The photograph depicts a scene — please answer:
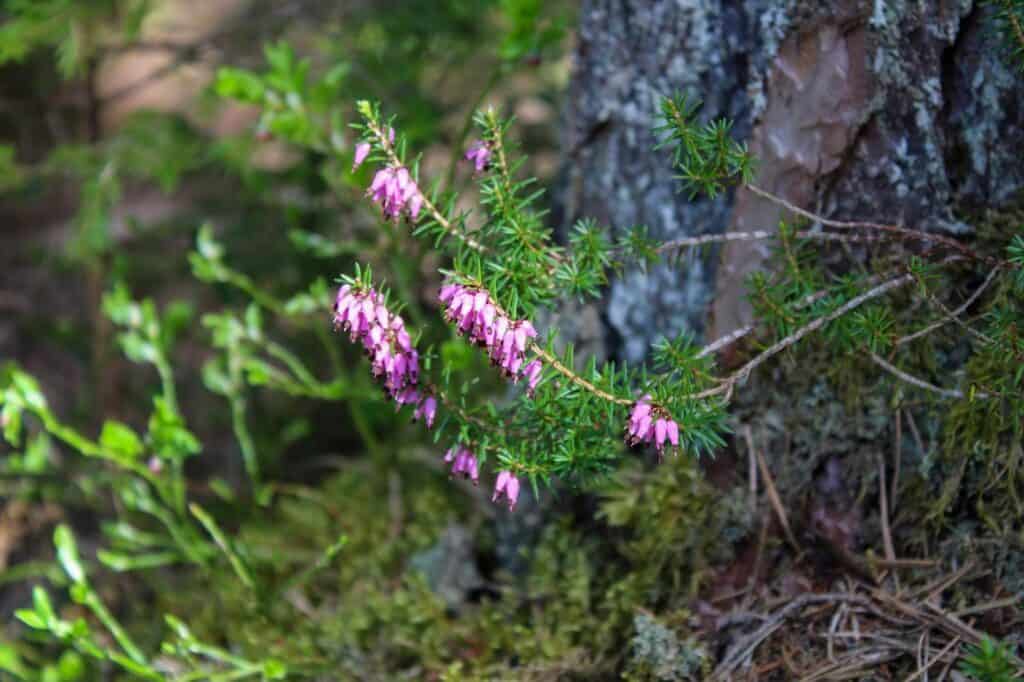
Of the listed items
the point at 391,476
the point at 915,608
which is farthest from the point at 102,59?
the point at 915,608

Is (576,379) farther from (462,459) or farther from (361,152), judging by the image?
(361,152)

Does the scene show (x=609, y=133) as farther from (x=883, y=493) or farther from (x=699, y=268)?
(x=883, y=493)

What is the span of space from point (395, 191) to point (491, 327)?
1.02 feet

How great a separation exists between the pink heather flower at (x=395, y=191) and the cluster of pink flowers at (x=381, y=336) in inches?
6.0

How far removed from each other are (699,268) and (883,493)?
2.02ft

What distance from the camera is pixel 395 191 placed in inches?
61.1

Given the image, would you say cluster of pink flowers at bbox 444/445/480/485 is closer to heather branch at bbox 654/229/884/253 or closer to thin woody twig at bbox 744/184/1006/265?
heather branch at bbox 654/229/884/253

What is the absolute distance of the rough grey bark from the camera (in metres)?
1.77

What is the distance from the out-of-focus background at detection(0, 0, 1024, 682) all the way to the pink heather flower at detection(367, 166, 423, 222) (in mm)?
431

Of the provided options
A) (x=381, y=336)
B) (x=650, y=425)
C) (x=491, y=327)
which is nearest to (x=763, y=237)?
(x=650, y=425)

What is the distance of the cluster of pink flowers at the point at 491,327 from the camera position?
141cm

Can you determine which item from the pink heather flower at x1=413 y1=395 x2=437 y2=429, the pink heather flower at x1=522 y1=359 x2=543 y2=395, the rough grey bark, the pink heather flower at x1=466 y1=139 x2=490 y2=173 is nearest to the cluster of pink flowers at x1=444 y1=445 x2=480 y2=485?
the pink heather flower at x1=413 y1=395 x2=437 y2=429

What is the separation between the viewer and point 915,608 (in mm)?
1774

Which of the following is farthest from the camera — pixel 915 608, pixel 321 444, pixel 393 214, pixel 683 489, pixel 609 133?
pixel 321 444
